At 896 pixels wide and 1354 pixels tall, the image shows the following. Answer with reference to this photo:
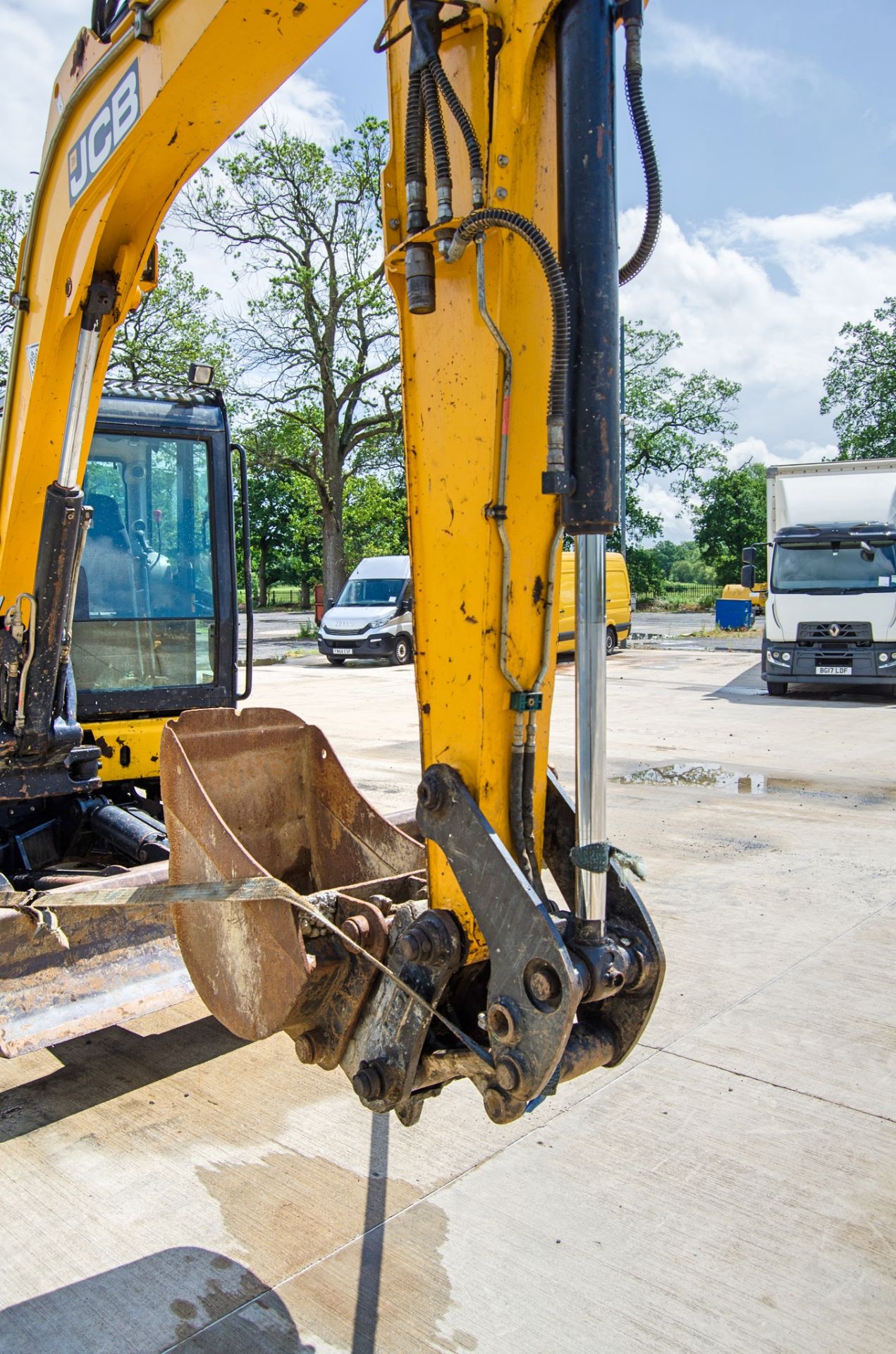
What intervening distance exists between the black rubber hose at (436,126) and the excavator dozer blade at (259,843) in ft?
5.43

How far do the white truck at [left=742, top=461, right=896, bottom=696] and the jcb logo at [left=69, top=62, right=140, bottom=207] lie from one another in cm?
1236

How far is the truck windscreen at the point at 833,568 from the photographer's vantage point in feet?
46.8

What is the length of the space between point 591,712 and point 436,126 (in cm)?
123

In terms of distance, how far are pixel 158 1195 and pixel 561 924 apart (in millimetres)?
1712

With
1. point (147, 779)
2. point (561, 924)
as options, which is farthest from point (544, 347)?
point (147, 779)

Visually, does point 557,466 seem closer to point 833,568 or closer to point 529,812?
point 529,812

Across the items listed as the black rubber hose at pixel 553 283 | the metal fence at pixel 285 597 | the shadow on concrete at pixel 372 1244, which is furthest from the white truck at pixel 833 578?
the metal fence at pixel 285 597

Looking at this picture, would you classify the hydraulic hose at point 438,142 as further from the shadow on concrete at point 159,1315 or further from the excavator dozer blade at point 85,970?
the shadow on concrete at point 159,1315

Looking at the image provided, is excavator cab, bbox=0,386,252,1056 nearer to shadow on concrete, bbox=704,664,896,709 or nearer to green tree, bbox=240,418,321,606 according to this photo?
shadow on concrete, bbox=704,664,896,709

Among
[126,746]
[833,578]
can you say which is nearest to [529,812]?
[126,746]

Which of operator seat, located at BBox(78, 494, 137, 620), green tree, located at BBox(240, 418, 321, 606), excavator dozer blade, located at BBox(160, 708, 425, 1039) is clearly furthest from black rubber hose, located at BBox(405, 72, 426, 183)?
green tree, located at BBox(240, 418, 321, 606)

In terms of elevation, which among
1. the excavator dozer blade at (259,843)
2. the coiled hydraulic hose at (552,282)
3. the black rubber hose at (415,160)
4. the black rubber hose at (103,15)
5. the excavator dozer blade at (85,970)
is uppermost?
the black rubber hose at (103,15)

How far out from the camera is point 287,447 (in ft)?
91.6

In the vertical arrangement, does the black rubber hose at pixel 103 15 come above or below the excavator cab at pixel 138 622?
above
